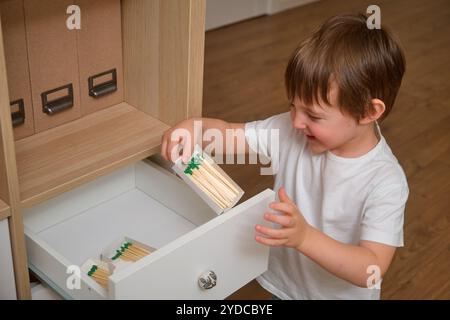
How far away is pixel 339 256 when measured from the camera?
980 mm

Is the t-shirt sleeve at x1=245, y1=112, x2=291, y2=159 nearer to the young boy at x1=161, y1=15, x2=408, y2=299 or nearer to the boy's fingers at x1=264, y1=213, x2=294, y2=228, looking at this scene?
the young boy at x1=161, y1=15, x2=408, y2=299

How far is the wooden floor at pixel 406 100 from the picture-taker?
175cm

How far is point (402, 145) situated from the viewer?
7.50ft

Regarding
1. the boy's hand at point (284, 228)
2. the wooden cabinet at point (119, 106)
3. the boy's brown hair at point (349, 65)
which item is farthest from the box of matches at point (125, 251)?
the boy's brown hair at point (349, 65)

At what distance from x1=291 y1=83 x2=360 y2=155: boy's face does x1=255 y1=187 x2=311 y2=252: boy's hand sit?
14 centimetres

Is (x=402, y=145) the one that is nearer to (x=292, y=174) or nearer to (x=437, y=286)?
(x=437, y=286)

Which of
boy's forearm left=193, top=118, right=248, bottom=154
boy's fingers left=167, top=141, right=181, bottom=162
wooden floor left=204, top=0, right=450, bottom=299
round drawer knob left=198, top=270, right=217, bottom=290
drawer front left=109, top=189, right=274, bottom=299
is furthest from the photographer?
wooden floor left=204, top=0, right=450, bottom=299

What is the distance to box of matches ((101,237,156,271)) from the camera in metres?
1.09

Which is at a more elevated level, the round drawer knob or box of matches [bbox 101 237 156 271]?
the round drawer knob

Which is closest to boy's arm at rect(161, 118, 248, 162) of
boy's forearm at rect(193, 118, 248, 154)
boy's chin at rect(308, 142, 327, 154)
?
boy's forearm at rect(193, 118, 248, 154)

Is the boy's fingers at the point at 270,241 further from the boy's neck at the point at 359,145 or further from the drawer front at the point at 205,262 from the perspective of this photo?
the boy's neck at the point at 359,145

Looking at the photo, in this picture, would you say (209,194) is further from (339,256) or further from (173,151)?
(339,256)

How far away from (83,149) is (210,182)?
219 mm

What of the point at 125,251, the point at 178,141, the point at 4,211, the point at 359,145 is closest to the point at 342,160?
the point at 359,145
